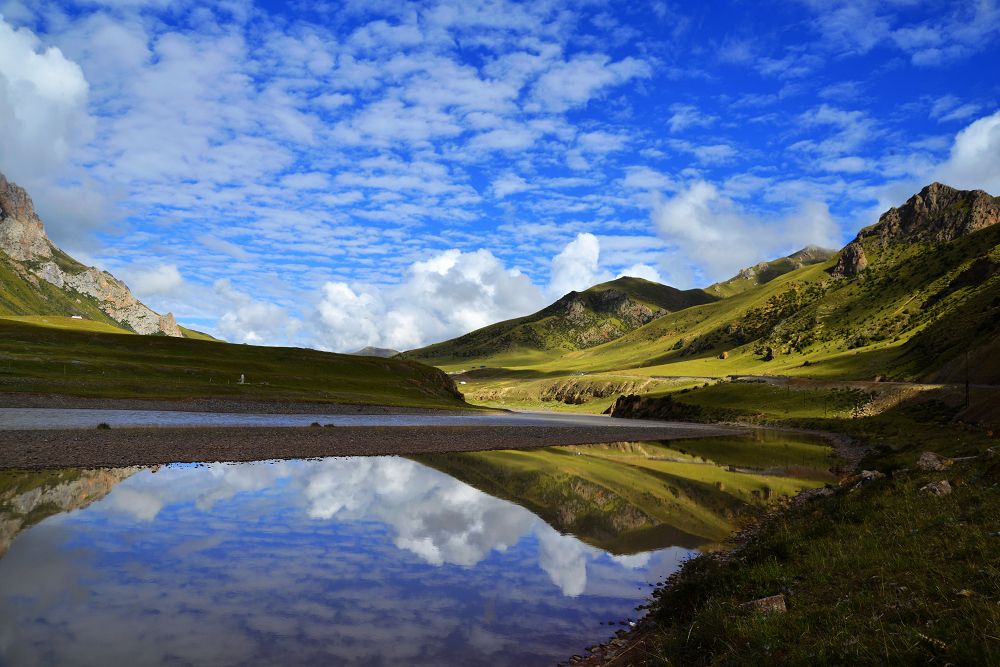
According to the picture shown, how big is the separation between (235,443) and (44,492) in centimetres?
2233

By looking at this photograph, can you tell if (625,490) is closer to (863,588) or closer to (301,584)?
(301,584)

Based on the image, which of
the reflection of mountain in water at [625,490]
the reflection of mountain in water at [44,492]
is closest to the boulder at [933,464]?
the reflection of mountain in water at [625,490]

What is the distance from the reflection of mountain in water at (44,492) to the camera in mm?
20609

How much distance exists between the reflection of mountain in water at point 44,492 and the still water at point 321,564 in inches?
4.5

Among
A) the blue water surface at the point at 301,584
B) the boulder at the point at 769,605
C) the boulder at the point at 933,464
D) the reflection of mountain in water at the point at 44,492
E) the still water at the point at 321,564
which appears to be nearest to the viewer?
the boulder at the point at 769,605

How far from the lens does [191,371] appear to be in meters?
98.5

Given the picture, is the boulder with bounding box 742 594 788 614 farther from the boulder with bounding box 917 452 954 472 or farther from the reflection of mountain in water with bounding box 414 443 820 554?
the boulder with bounding box 917 452 954 472

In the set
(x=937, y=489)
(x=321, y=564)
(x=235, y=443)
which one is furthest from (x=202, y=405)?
(x=937, y=489)

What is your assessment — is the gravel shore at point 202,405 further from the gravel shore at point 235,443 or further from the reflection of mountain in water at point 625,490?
the reflection of mountain in water at point 625,490

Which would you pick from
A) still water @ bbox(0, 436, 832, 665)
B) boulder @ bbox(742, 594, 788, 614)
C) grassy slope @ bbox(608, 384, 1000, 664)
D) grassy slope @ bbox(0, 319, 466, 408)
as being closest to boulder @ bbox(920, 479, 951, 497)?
grassy slope @ bbox(608, 384, 1000, 664)

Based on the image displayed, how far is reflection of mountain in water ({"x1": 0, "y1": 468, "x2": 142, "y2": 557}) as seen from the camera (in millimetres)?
20609

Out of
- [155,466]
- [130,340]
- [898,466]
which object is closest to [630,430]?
[898,466]

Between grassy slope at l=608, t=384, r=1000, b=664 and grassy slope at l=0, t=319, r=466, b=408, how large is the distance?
77.7 m

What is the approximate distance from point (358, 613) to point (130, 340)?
123154 mm
